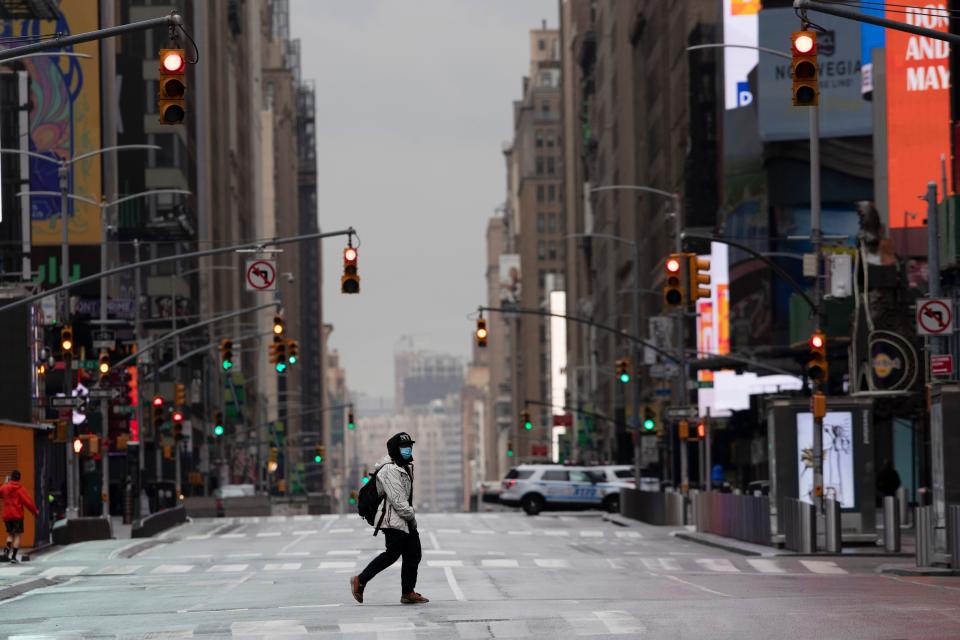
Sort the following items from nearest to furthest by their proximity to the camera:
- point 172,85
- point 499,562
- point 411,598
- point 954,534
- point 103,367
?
point 172,85 → point 411,598 → point 954,534 → point 499,562 → point 103,367

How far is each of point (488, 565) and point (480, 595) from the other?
9.56 m

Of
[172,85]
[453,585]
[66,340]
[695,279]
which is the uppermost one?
[172,85]

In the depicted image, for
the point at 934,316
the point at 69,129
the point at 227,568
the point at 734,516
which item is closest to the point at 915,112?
the point at 734,516

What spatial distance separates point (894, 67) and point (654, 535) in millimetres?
21919

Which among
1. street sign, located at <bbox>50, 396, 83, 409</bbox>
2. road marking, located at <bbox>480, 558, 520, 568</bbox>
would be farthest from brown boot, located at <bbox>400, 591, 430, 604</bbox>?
street sign, located at <bbox>50, 396, 83, 409</bbox>

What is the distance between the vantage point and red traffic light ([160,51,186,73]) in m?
22.5

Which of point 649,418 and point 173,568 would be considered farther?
point 649,418

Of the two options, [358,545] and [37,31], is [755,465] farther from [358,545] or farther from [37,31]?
[358,545]

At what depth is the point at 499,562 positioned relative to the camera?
3684 cm

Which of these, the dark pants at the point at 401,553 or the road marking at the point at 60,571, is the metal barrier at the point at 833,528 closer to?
the road marking at the point at 60,571

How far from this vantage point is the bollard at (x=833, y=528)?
38.3 meters

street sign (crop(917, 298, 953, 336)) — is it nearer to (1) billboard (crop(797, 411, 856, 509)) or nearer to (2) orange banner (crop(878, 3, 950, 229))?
(1) billboard (crop(797, 411, 856, 509))

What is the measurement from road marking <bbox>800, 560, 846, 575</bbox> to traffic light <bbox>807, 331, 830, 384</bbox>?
4.35m

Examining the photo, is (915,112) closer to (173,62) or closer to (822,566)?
(822,566)
